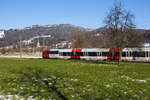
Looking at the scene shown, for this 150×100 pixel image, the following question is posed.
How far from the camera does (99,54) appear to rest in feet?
150

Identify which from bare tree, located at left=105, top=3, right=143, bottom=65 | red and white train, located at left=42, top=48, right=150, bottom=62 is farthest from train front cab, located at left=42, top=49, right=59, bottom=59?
bare tree, located at left=105, top=3, right=143, bottom=65

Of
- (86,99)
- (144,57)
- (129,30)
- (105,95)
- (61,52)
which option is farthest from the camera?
(61,52)

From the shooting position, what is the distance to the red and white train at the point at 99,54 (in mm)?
39031

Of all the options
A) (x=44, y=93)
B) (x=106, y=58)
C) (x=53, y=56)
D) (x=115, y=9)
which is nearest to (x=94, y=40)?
(x=53, y=56)

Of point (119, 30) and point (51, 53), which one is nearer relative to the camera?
point (119, 30)

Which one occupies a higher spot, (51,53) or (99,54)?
(99,54)

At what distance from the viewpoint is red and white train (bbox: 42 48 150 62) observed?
1537 inches

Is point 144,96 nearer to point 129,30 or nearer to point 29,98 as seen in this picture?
point 29,98

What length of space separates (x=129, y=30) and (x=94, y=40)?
236 ft

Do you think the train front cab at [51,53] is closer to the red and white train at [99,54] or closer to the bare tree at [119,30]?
the red and white train at [99,54]

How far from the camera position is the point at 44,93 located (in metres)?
9.99

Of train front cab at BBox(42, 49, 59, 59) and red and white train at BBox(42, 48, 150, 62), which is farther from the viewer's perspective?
train front cab at BBox(42, 49, 59, 59)

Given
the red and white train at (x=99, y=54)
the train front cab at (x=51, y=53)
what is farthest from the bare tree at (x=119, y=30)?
the train front cab at (x=51, y=53)

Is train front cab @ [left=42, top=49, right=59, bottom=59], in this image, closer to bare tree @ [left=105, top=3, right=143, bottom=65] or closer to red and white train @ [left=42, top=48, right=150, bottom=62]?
red and white train @ [left=42, top=48, right=150, bottom=62]
